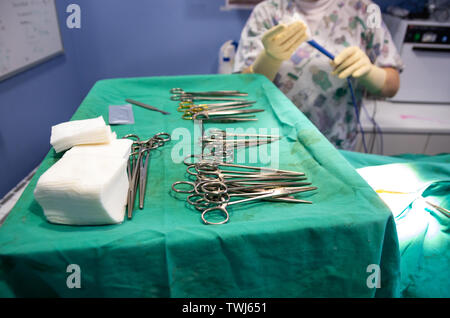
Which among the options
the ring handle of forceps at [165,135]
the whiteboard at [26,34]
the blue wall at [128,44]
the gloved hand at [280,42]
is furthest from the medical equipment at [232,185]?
the blue wall at [128,44]

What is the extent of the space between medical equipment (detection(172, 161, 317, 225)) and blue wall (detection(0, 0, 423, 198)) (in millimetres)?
1880

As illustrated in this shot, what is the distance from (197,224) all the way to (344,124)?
4.93 ft

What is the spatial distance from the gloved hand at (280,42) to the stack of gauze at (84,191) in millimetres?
1150

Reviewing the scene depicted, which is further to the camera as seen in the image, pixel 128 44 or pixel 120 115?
pixel 128 44

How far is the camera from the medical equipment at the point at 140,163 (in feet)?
2.68

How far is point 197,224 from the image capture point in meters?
0.73

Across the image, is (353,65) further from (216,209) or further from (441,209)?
(216,209)

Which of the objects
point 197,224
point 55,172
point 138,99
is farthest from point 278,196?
point 138,99

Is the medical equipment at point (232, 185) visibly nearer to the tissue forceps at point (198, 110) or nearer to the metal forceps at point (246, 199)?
the metal forceps at point (246, 199)

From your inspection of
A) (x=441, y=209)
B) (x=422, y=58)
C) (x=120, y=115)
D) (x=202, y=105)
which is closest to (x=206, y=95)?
(x=202, y=105)

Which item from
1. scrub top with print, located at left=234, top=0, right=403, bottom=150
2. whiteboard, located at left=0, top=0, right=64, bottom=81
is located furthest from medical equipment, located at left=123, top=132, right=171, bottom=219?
whiteboard, located at left=0, top=0, right=64, bottom=81

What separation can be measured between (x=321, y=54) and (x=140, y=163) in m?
1.34

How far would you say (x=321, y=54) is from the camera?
5.88 ft
